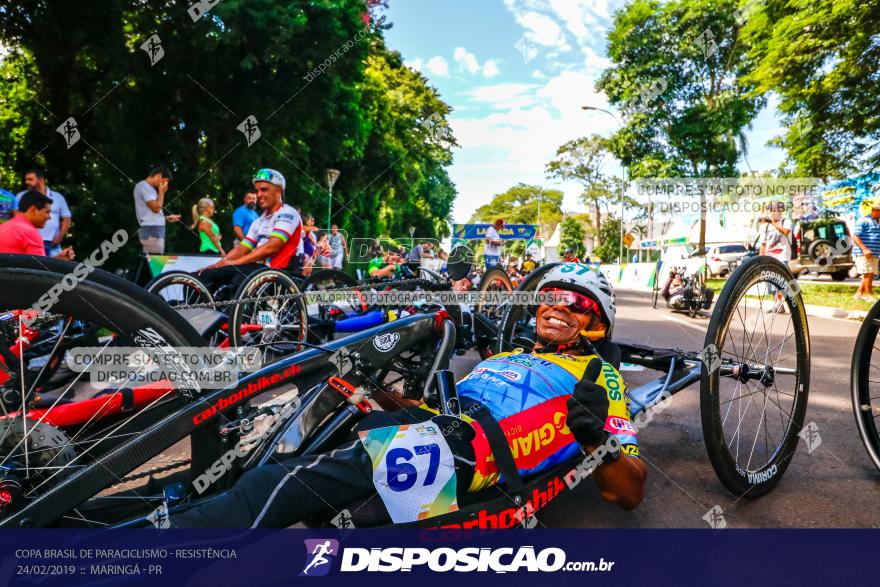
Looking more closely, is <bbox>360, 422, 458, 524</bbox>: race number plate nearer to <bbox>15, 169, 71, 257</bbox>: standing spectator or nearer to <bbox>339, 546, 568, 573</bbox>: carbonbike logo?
<bbox>339, 546, 568, 573</bbox>: carbonbike logo

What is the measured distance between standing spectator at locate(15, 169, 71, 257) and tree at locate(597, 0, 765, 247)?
19.5m

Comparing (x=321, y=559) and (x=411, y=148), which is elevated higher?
(x=411, y=148)

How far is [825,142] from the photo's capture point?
40.5 ft

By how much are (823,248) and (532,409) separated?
75.1ft

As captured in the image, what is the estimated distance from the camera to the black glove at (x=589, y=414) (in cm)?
164

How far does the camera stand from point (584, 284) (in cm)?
250

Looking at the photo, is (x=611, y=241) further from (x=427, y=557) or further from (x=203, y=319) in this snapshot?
(x=427, y=557)

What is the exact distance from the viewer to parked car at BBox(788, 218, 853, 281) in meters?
19.1

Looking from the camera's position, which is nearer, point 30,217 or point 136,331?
point 136,331

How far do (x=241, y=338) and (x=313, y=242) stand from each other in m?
3.19

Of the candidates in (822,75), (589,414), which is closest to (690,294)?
(822,75)

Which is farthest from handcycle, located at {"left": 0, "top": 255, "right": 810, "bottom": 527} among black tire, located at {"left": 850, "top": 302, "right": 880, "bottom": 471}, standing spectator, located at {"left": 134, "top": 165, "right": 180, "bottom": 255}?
standing spectator, located at {"left": 134, "top": 165, "right": 180, "bottom": 255}

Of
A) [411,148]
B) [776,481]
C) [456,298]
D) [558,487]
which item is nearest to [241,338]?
[456,298]

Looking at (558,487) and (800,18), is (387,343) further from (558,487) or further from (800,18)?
(800,18)
